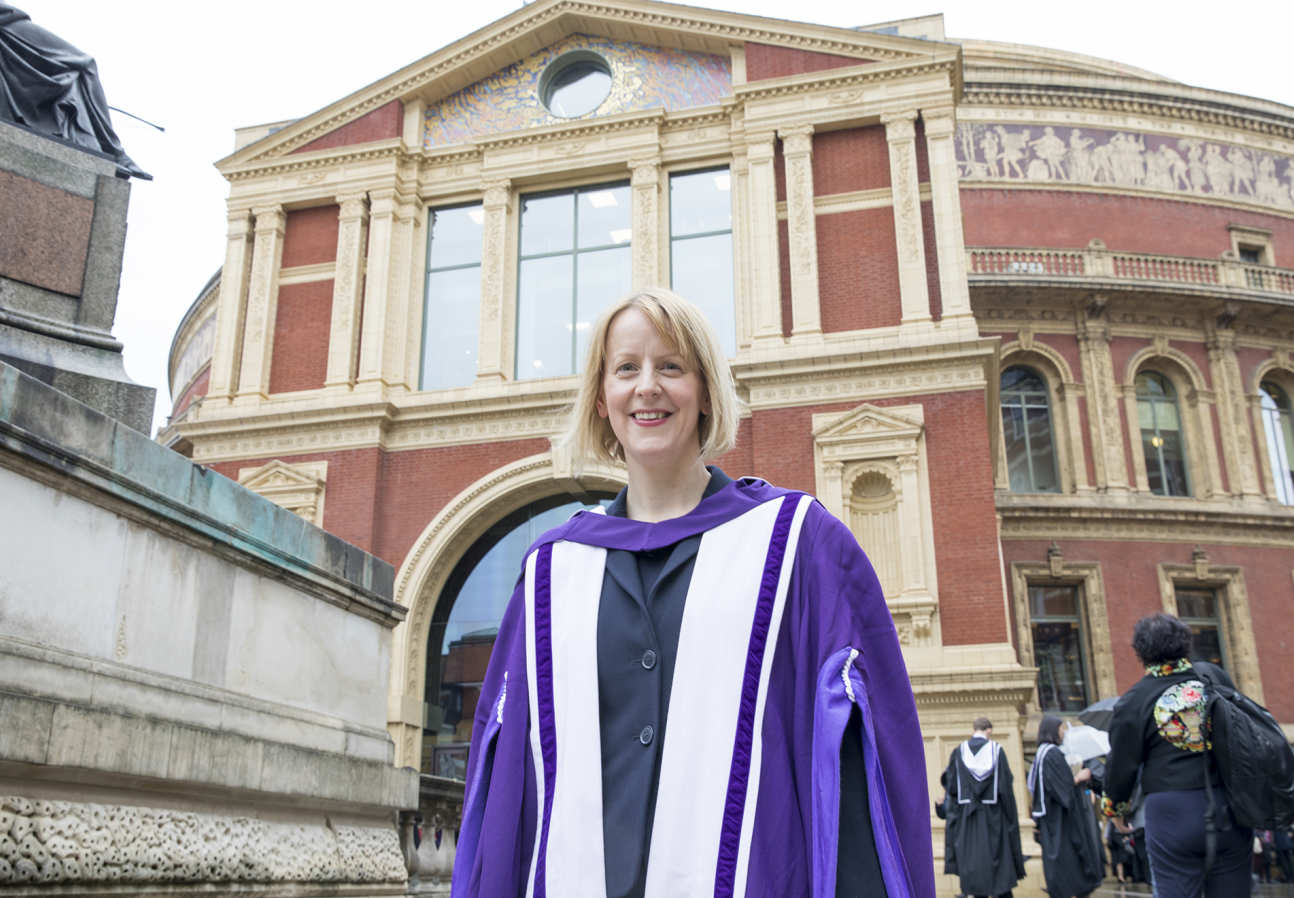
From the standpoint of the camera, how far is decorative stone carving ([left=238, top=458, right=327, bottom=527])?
65.3 ft

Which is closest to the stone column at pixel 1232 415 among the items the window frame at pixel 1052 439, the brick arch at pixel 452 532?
the window frame at pixel 1052 439

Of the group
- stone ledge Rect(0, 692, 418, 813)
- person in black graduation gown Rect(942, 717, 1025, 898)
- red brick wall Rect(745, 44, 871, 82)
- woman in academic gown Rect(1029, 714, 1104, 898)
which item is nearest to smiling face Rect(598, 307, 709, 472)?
stone ledge Rect(0, 692, 418, 813)

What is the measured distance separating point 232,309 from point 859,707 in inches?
860

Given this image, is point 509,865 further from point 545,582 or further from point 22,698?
point 22,698

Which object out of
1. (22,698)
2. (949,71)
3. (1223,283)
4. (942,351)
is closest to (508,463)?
(942,351)

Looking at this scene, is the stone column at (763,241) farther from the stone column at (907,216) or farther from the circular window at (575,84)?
the circular window at (575,84)

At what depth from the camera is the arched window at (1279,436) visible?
90.5 ft

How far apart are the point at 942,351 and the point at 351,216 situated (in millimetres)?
11433

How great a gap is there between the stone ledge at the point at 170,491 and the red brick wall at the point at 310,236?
1736cm

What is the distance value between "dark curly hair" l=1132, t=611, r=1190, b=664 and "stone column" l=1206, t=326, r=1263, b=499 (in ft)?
79.0

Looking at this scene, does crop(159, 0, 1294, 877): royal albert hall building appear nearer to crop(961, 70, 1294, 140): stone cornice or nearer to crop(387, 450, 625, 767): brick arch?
crop(387, 450, 625, 767): brick arch

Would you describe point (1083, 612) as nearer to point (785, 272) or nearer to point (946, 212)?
point (946, 212)

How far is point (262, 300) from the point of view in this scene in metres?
21.7

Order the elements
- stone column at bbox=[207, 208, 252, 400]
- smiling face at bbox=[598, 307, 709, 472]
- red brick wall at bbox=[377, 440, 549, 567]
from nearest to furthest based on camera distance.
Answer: smiling face at bbox=[598, 307, 709, 472], red brick wall at bbox=[377, 440, 549, 567], stone column at bbox=[207, 208, 252, 400]
